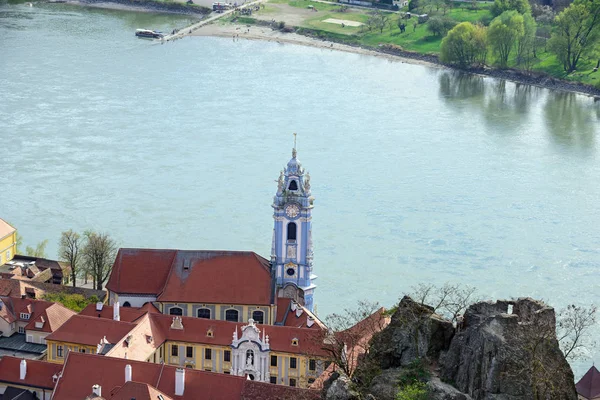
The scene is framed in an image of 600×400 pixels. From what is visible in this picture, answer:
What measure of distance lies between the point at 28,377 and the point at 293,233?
8.46 metres

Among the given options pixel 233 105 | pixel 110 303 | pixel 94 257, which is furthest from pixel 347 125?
pixel 110 303

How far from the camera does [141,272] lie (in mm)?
32938

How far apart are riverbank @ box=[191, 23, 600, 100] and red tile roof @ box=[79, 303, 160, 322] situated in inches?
1786

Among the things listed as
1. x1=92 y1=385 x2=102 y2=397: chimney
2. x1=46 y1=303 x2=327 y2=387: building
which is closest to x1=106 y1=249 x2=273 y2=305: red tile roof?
x1=46 y1=303 x2=327 y2=387: building

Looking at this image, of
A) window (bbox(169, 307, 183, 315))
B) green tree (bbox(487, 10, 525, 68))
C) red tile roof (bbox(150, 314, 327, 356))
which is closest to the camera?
red tile roof (bbox(150, 314, 327, 356))

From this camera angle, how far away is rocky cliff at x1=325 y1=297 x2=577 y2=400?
17734 mm

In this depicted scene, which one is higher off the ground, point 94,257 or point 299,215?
point 299,215

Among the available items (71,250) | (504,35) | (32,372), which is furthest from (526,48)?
(32,372)

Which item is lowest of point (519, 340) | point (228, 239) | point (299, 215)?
point (228, 239)

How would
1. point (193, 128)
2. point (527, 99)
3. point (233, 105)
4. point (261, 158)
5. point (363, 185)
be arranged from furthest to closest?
point (527, 99), point (233, 105), point (193, 128), point (261, 158), point (363, 185)

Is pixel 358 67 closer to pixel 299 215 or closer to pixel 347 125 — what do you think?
pixel 347 125

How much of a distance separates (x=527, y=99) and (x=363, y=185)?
23.6 m

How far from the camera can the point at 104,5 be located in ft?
319

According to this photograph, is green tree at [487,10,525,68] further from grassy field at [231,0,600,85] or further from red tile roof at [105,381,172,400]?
red tile roof at [105,381,172,400]
